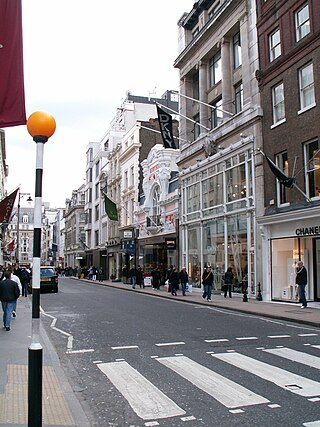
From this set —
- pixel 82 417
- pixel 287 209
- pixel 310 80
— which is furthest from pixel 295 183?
pixel 82 417

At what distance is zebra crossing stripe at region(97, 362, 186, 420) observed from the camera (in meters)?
6.03

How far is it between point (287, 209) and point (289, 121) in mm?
4031

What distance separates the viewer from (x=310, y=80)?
20.4 meters

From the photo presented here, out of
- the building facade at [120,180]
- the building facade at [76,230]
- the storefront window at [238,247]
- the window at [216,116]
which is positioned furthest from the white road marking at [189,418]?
the building facade at [76,230]

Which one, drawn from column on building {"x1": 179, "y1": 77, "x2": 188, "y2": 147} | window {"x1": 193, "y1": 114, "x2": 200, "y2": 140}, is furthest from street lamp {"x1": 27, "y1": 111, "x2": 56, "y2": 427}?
column on building {"x1": 179, "y1": 77, "x2": 188, "y2": 147}

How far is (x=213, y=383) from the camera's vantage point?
7.36 meters

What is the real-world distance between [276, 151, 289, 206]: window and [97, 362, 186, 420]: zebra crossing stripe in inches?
586

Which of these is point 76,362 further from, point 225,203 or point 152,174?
point 152,174

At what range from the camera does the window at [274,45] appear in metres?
23.0

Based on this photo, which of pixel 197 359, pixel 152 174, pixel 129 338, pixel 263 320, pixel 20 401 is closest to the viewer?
pixel 20 401

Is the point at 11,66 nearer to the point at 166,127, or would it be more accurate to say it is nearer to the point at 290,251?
the point at 290,251

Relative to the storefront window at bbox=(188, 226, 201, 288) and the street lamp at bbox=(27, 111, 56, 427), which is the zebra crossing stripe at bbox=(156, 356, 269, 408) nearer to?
the street lamp at bbox=(27, 111, 56, 427)

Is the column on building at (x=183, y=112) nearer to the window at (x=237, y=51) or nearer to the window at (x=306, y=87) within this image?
the window at (x=237, y=51)

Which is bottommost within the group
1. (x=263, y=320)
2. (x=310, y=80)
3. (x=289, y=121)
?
(x=263, y=320)
